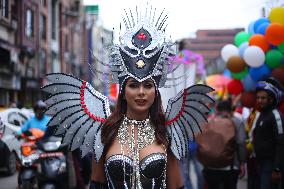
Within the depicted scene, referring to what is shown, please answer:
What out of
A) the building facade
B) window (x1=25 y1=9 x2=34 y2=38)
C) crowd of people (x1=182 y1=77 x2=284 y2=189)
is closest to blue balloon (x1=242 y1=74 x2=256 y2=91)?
crowd of people (x1=182 y1=77 x2=284 y2=189)

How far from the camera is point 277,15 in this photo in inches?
292

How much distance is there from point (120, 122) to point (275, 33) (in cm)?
426

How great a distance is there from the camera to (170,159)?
3609 mm

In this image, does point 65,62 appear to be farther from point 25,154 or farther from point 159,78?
point 159,78

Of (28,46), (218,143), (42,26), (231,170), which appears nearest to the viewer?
(218,143)

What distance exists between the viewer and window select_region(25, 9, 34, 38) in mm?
31663

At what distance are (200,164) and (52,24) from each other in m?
38.0

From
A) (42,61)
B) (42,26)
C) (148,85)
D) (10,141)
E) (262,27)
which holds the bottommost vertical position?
(10,141)

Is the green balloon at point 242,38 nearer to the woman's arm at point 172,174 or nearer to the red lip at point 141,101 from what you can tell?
the woman's arm at point 172,174

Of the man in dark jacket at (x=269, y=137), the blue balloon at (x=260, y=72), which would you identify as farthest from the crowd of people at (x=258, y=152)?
the blue balloon at (x=260, y=72)

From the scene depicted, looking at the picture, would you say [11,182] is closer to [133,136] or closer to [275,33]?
[275,33]

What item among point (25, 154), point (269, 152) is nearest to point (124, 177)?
point (269, 152)

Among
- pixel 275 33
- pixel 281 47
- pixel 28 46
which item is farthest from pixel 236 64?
pixel 28 46

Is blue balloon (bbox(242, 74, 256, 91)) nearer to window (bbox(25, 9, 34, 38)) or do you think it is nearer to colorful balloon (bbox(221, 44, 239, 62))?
colorful balloon (bbox(221, 44, 239, 62))
